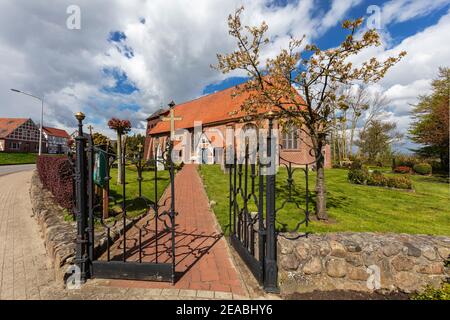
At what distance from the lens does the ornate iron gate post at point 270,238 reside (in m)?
2.93

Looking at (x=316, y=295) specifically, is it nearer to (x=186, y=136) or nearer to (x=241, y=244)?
(x=241, y=244)

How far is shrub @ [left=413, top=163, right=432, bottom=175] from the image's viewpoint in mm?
19541

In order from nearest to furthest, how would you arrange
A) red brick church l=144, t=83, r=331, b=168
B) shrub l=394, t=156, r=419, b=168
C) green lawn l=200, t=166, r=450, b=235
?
green lawn l=200, t=166, r=450, b=235, red brick church l=144, t=83, r=331, b=168, shrub l=394, t=156, r=419, b=168

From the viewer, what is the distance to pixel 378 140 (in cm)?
2942

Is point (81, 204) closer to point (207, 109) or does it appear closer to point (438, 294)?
point (438, 294)

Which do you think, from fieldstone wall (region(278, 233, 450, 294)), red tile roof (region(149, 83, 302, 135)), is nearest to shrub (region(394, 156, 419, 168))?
red tile roof (region(149, 83, 302, 135))

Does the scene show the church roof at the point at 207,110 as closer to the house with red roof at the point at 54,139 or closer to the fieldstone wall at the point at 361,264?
the fieldstone wall at the point at 361,264

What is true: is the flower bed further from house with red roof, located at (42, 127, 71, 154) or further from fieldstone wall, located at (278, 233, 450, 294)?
house with red roof, located at (42, 127, 71, 154)

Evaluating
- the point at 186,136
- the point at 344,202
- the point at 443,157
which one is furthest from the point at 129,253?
the point at 443,157

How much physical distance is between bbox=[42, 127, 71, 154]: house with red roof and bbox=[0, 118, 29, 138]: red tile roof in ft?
37.7

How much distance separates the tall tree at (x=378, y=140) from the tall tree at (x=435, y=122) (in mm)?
2972

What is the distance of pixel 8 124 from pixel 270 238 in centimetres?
6638

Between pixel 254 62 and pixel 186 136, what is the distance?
1013 inches
